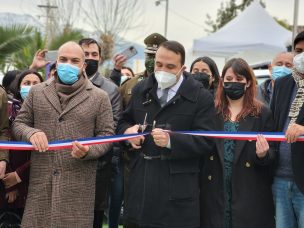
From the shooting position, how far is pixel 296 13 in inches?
680

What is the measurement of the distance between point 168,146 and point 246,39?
12.8m

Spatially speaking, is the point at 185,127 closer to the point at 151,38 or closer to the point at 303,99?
the point at 303,99

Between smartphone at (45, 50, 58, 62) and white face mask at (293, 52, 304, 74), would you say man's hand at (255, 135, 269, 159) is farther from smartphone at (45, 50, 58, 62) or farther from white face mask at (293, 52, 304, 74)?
smartphone at (45, 50, 58, 62)

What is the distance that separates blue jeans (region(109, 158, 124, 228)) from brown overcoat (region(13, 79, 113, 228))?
4.66ft

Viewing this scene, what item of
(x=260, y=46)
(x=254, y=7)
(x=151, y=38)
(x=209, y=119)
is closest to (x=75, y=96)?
(x=209, y=119)

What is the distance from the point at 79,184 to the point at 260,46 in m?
12.4

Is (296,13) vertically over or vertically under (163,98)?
over

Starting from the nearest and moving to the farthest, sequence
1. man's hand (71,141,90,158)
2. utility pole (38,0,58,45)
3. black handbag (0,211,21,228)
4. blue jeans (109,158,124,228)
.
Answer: man's hand (71,141,90,158), black handbag (0,211,21,228), blue jeans (109,158,124,228), utility pole (38,0,58,45)

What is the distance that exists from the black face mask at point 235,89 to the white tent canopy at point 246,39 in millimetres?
10979

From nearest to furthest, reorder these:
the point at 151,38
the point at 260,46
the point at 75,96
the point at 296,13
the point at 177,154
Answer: the point at 177,154 → the point at 75,96 → the point at 151,38 → the point at 260,46 → the point at 296,13

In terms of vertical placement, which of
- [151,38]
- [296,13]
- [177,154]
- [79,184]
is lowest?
[79,184]

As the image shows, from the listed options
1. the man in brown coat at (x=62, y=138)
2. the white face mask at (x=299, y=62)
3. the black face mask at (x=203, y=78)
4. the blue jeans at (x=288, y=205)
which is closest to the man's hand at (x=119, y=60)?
the black face mask at (x=203, y=78)

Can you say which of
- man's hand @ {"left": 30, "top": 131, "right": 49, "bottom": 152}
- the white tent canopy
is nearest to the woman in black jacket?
man's hand @ {"left": 30, "top": 131, "right": 49, "bottom": 152}

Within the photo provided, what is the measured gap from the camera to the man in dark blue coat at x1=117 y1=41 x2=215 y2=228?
14.0ft
